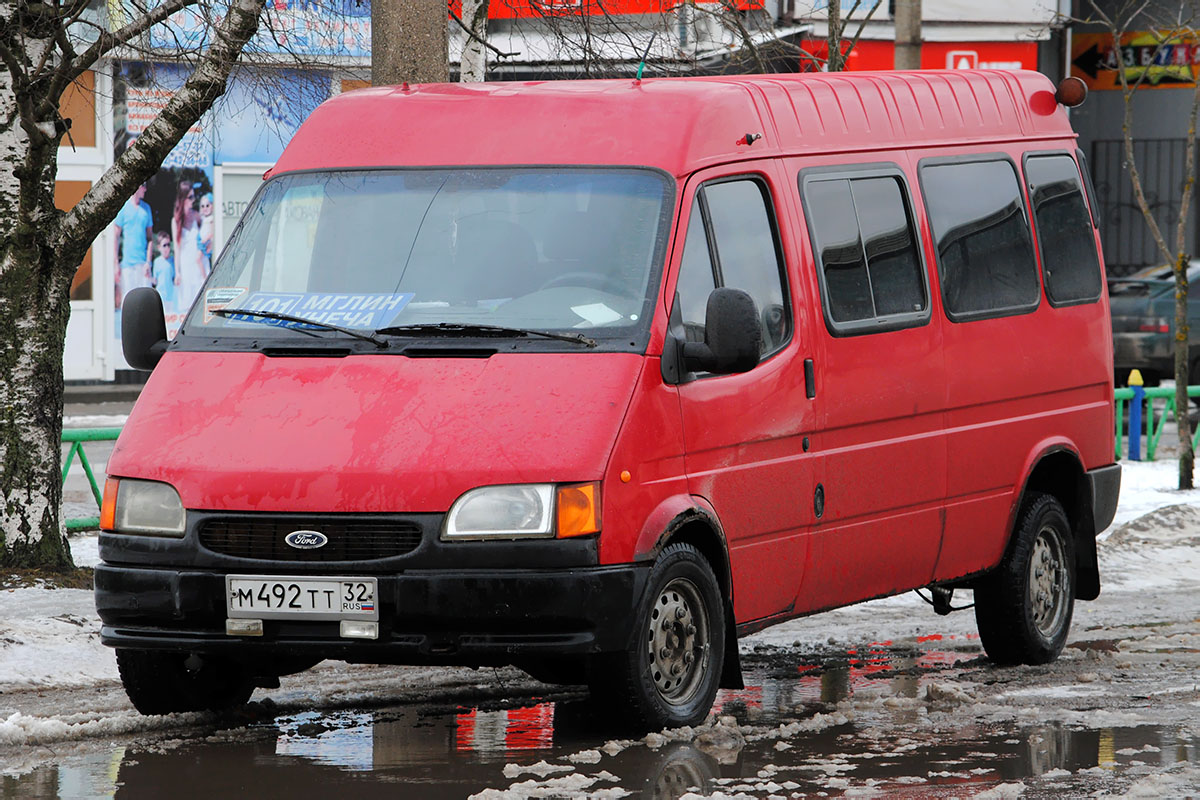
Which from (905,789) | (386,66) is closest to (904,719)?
(905,789)

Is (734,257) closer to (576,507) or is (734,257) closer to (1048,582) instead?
(576,507)

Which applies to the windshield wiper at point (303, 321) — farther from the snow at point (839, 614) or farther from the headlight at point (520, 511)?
the snow at point (839, 614)

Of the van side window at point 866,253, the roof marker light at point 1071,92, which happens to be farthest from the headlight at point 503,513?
the roof marker light at point 1071,92

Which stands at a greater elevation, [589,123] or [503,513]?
[589,123]

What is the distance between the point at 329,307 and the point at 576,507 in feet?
4.25

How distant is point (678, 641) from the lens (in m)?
6.69

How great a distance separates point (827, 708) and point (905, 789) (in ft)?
5.18

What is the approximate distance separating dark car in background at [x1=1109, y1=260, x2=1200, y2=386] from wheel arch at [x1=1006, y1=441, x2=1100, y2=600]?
44.4ft

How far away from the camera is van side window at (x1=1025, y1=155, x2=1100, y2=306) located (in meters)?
9.05

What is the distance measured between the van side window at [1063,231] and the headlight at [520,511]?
3.58 m

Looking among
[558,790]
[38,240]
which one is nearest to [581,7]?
[38,240]

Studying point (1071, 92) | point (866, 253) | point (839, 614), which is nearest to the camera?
point (866, 253)

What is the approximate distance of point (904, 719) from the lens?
7.15 meters

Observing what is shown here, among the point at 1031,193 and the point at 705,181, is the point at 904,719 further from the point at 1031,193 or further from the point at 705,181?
the point at 1031,193
